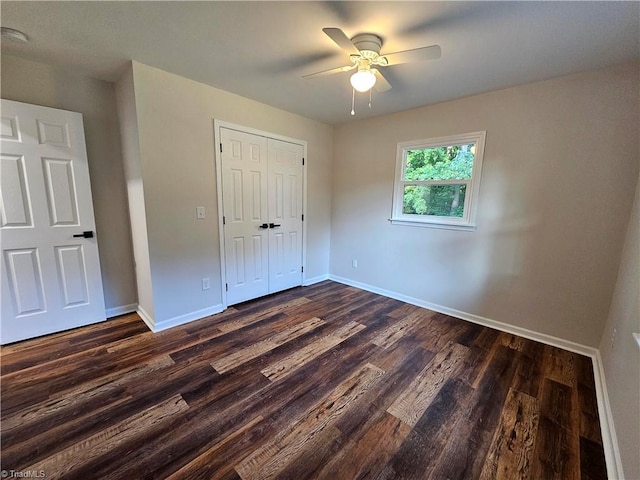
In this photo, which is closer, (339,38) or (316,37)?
(339,38)

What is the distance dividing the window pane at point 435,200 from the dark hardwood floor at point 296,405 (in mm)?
1329

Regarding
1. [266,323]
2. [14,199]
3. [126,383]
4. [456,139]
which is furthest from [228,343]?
Result: [456,139]

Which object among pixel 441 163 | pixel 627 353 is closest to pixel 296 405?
pixel 627 353

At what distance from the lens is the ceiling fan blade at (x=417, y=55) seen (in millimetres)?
1588

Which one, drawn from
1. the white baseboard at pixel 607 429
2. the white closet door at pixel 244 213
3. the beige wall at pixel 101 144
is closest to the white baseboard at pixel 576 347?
the white baseboard at pixel 607 429

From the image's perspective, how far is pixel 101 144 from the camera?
103 inches

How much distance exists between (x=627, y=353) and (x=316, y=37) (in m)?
2.72

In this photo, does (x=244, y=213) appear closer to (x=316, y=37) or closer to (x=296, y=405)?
(x=316, y=37)

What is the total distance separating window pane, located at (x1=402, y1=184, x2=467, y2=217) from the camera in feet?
9.67

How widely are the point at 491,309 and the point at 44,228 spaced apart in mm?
4408

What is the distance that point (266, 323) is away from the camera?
2.80m

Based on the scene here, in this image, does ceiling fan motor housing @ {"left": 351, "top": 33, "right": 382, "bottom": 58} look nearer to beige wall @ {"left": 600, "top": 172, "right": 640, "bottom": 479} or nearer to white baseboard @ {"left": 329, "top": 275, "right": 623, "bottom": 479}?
beige wall @ {"left": 600, "top": 172, "right": 640, "bottom": 479}

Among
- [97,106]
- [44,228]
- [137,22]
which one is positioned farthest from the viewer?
[97,106]

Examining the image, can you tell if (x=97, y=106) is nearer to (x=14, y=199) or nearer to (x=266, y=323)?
(x=14, y=199)
